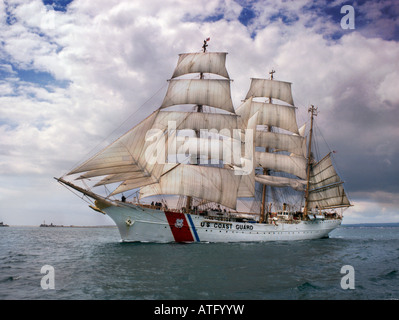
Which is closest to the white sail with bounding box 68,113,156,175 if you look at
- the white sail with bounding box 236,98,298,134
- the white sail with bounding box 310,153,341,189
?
the white sail with bounding box 236,98,298,134

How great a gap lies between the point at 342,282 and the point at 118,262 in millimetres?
15147

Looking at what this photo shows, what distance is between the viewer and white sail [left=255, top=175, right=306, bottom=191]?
57.7m

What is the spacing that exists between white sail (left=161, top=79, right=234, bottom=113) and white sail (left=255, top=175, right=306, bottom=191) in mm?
16441

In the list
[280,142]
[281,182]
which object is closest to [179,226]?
[281,182]

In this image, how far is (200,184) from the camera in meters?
42.3

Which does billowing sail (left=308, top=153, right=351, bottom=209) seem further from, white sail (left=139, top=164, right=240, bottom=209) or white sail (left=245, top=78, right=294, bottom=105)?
white sail (left=139, top=164, right=240, bottom=209)

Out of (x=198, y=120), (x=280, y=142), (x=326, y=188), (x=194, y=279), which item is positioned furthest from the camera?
(x=280, y=142)

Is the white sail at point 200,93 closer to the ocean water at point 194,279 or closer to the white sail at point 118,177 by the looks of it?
the white sail at point 118,177

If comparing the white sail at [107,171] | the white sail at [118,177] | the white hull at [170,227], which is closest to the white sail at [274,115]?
the white hull at [170,227]

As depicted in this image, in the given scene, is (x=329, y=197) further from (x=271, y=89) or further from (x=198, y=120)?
(x=198, y=120)

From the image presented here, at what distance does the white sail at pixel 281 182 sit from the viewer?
57.7m

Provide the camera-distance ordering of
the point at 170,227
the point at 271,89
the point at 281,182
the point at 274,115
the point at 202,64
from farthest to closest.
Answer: the point at 271,89
the point at 274,115
the point at 281,182
the point at 202,64
the point at 170,227

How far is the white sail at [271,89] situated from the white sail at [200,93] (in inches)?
607

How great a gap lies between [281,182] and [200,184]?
2284 centimetres
